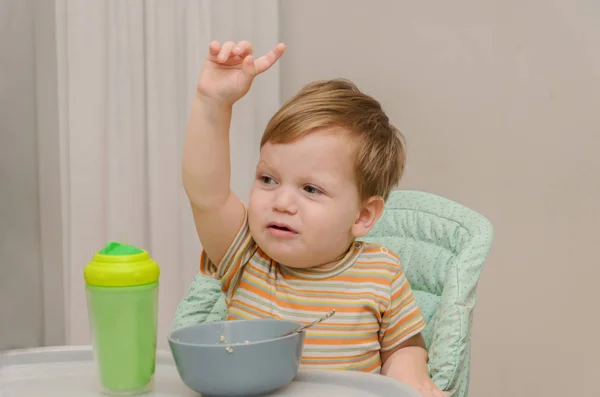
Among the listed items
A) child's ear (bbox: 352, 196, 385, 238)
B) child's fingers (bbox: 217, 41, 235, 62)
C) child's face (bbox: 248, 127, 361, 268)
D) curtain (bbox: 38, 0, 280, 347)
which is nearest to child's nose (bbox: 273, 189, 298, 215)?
child's face (bbox: 248, 127, 361, 268)

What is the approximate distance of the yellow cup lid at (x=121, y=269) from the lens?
796 millimetres

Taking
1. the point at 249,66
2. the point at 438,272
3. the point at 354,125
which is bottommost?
the point at 438,272

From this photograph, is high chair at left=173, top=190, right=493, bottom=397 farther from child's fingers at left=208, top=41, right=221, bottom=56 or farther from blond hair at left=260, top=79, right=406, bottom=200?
child's fingers at left=208, top=41, right=221, bottom=56

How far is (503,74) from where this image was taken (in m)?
1.97

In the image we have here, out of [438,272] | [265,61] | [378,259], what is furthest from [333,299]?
[265,61]

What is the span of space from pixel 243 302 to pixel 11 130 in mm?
971

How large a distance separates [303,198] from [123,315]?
0.40 m

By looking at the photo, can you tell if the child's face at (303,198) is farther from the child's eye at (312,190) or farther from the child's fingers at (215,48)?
the child's fingers at (215,48)

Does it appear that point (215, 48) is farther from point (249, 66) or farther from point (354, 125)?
point (354, 125)

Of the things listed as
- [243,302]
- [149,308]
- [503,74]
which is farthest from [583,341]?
[149,308]

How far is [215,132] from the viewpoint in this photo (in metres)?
1.00

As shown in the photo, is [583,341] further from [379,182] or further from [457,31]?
[379,182]

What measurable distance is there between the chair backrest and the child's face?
0.21m

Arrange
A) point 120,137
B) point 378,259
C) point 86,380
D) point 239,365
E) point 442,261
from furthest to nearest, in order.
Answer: point 120,137, point 442,261, point 378,259, point 86,380, point 239,365
